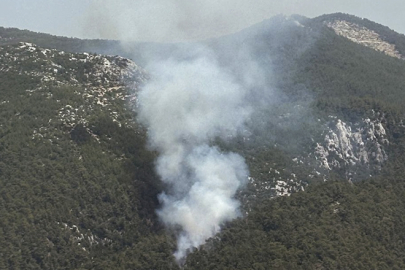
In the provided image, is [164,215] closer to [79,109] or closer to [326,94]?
[79,109]

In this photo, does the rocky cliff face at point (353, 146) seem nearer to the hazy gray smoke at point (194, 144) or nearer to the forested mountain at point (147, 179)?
the forested mountain at point (147, 179)

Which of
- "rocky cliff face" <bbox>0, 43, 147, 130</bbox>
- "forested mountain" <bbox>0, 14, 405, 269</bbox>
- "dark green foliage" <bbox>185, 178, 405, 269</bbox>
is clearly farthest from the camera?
"rocky cliff face" <bbox>0, 43, 147, 130</bbox>

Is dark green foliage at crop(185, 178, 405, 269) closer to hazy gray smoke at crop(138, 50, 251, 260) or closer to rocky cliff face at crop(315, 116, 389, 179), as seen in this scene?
hazy gray smoke at crop(138, 50, 251, 260)

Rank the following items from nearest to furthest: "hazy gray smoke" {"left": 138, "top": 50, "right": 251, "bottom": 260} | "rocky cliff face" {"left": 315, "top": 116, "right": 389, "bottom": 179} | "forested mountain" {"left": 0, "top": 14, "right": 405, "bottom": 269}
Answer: "forested mountain" {"left": 0, "top": 14, "right": 405, "bottom": 269}
"hazy gray smoke" {"left": 138, "top": 50, "right": 251, "bottom": 260}
"rocky cliff face" {"left": 315, "top": 116, "right": 389, "bottom": 179}

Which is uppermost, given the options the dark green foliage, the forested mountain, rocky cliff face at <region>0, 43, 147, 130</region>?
rocky cliff face at <region>0, 43, 147, 130</region>

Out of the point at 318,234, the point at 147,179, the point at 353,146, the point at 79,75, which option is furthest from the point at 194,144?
the point at 353,146

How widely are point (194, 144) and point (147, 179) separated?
14.2 metres

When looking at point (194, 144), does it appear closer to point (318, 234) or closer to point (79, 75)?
point (79, 75)

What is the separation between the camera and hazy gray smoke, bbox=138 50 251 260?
110 meters

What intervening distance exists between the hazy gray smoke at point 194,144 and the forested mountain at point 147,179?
250 cm

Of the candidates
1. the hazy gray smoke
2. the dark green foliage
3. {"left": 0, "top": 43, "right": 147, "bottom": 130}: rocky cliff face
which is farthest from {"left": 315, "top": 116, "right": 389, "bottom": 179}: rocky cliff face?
{"left": 0, "top": 43, "right": 147, "bottom": 130}: rocky cliff face

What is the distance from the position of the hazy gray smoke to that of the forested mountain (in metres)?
2.50

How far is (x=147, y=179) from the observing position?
118m

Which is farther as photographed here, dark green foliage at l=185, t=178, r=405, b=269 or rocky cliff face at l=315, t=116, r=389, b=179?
rocky cliff face at l=315, t=116, r=389, b=179
